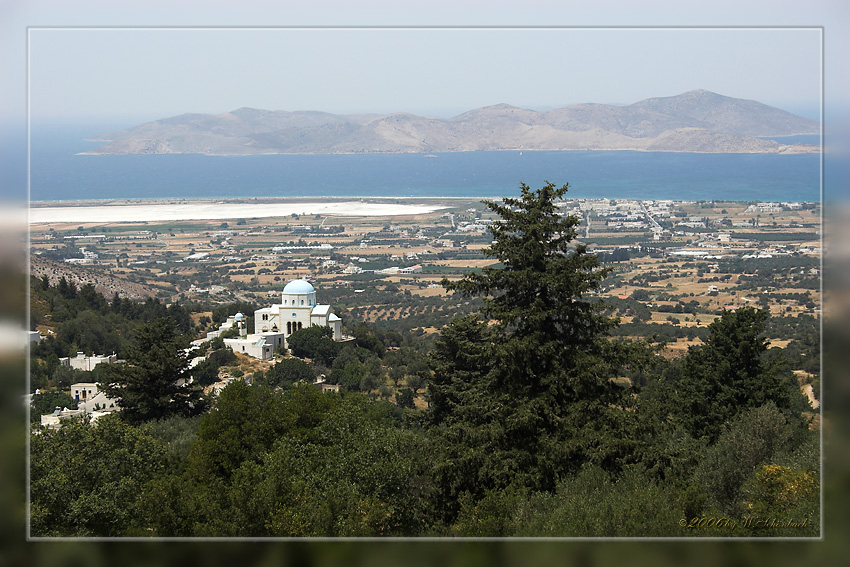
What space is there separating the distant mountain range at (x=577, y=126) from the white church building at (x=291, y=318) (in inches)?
701

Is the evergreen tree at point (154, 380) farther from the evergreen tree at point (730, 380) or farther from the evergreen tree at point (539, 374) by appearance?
the evergreen tree at point (539, 374)

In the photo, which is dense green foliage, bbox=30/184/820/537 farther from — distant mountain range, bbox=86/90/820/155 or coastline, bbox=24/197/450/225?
coastline, bbox=24/197/450/225

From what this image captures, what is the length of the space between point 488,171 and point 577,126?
13.1 feet

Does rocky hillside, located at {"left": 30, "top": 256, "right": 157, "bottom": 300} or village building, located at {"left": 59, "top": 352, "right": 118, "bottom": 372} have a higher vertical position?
rocky hillside, located at {"left": 30, "top": 256, "right": 157, "bottom": 300}

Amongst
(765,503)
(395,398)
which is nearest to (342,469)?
(765,503)

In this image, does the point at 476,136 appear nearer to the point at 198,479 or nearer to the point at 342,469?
the point at 342,469

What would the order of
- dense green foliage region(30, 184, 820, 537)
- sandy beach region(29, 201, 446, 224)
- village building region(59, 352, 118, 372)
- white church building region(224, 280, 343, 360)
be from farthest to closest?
1. white church building region(224, 280, 343, 360)
2. sandy beach region(29, 201, 446, 224)
3. village building region(59, 352, 118, 372)
4. dense green foliage region(30, 184, 820, 537)

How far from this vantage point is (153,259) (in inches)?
2061

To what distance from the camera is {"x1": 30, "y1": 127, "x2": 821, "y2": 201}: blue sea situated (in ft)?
18.9

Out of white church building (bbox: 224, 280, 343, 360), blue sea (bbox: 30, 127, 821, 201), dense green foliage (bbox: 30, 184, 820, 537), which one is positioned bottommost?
white church building (bbox: 224, 280, 343, 360)

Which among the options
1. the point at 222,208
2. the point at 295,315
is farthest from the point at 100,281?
the point at 295,315

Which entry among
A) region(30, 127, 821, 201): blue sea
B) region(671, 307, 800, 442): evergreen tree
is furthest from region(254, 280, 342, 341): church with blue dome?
region(671, 307, 800, 442): evergreen tree

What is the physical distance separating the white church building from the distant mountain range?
17.8m

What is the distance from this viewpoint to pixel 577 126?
274 inches
